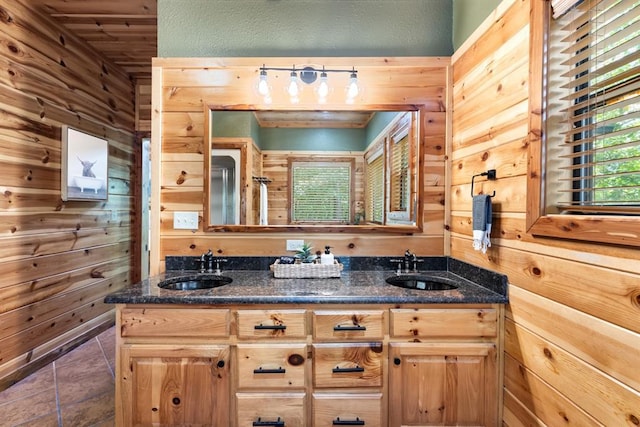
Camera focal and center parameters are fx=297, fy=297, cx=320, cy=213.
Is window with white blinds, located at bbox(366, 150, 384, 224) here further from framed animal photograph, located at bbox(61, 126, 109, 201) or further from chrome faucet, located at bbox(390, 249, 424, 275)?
framed animal photograph, located at bbox(61, 126, 109, 201)

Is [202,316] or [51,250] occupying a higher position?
[51,250]

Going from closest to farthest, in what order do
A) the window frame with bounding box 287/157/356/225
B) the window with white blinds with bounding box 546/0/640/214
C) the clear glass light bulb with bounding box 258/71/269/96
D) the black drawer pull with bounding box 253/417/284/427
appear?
the window with white blinds with bounding box 546/0/640/214 < the black drawer pull with bounding box 253/417/284/427 < the clear glass light bulb with bounding box 258/71/269/96 < the window frame with bounding box 287/157/356/225

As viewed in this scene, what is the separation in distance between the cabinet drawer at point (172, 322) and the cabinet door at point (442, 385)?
0.88 metres

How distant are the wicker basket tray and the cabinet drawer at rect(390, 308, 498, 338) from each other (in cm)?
50

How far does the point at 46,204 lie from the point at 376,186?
2.75 metres

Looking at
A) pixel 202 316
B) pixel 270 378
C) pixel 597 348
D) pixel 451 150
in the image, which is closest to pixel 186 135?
pixel 202 316

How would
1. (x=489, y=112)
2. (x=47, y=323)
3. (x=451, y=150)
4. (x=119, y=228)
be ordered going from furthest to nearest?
(x=119, y=228)
(x=47, y=323)
(x=451, y=150)
(x=489, y=112)

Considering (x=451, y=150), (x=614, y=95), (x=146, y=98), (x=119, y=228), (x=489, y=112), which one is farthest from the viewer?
(x=146, y=98)

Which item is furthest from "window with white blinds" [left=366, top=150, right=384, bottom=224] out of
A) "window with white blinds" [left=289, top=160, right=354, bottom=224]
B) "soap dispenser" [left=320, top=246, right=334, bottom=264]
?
"soap dispenser" [left=320, top=246, right=334, bottom=264]

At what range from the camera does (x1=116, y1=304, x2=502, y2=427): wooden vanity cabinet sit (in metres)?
1.47

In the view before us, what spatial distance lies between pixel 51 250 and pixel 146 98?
6.84 ft

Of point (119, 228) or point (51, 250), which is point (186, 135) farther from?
point (119, 228)

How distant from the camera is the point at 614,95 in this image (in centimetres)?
99

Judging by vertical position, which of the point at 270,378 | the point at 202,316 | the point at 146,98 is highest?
the point at 146,98
